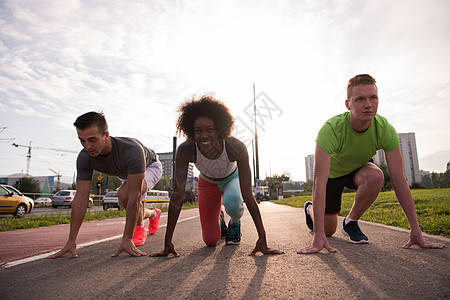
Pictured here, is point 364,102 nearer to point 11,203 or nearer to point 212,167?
point 212,167

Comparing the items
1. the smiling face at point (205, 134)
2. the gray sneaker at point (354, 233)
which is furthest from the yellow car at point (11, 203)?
the gray sneaker at point (354, 233)

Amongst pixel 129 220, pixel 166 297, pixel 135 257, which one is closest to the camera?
Result: pixel 166 297

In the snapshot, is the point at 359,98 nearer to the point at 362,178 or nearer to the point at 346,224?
the point at 362,178

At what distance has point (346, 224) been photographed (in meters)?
3.71

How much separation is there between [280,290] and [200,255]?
1420 millimetres

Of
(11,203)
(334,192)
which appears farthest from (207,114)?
(11,203)

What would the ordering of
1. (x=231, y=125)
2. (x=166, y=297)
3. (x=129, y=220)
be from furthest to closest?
(x=231, y=125) < (x=129, y=220) < (x=166, y=297)

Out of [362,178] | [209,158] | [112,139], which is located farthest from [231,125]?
[362,178]

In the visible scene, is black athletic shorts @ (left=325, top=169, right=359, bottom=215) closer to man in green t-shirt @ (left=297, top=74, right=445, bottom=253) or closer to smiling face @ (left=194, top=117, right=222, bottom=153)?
man in green t-shirt @ (left=297, top=74, right=445, bottom=253)

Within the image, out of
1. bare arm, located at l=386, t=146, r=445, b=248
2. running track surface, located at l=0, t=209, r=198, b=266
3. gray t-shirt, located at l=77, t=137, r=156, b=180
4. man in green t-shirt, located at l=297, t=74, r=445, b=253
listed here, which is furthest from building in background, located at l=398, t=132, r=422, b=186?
gray t-shirt, located at l=77, t=137, r=156, b=180

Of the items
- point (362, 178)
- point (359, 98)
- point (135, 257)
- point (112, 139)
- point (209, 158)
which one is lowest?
point (135, 257)

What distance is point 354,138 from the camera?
340cm

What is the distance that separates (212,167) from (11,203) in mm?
13428

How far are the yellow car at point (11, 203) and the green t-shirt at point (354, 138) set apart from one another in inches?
573
